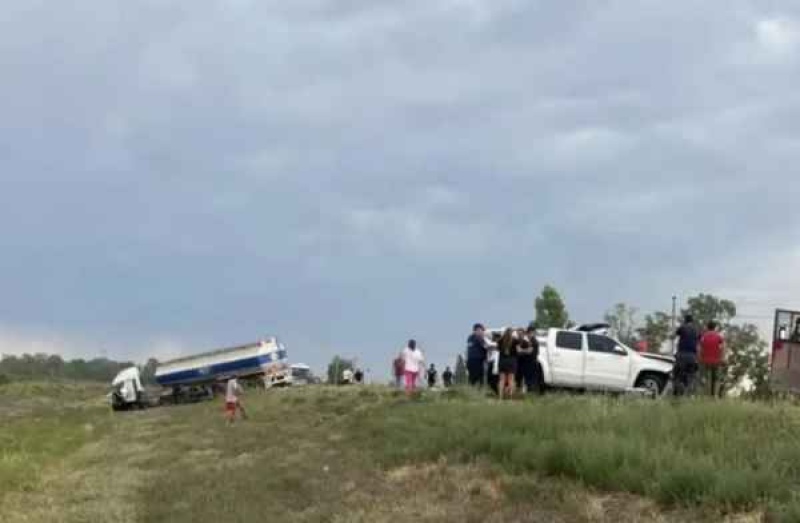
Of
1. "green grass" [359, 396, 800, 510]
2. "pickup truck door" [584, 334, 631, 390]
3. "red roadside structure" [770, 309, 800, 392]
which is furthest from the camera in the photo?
"pickup truck door" [584, 334, 631, 390]

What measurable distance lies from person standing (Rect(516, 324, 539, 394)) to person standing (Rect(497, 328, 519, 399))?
16.2 inches

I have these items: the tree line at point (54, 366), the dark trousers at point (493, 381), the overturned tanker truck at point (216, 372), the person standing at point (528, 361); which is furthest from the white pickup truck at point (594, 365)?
the tree line at point (54, 366)

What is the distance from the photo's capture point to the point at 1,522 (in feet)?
37.4

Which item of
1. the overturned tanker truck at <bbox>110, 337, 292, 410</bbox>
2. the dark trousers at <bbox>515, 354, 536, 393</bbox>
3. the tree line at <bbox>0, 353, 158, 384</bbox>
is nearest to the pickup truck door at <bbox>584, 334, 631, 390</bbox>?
the dark trousers at <bbox>515, 354, 536, 393</bbox>

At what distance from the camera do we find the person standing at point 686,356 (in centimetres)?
1919

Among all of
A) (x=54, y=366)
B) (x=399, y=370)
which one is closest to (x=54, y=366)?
(x=54, y=366)

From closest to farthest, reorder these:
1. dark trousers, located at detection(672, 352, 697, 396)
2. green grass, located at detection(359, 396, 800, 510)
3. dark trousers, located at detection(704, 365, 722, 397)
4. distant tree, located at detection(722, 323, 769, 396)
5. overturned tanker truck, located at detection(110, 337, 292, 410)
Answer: green grass, located at detection(359, 396, 800, 510) → dark trousers, located at detection(704, 365, 722, 397) → dark trousers, located at detection(672, 352, 697, 396) → overturned tanker truck, located at detection(110, 337, 292, 410) → distant tree, located at detection(722, 323, 769, 396)

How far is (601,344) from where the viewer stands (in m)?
24.4

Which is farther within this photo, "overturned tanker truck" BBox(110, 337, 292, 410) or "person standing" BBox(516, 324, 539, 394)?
"overturned tanker truck" BBox(110, 337, 292, 410)

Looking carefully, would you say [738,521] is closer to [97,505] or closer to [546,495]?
[546,495]

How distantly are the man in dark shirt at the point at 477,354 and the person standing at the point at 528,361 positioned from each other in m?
1.29

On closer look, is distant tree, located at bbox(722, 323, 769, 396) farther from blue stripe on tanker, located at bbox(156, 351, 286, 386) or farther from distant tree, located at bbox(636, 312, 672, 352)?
blue stripe on tanker, located at bbox(156, 351, 286, 386)

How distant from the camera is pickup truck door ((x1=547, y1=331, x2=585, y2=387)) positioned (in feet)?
78.8

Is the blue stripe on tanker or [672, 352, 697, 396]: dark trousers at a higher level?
[672, 352, 697, 396]: dark trousers
